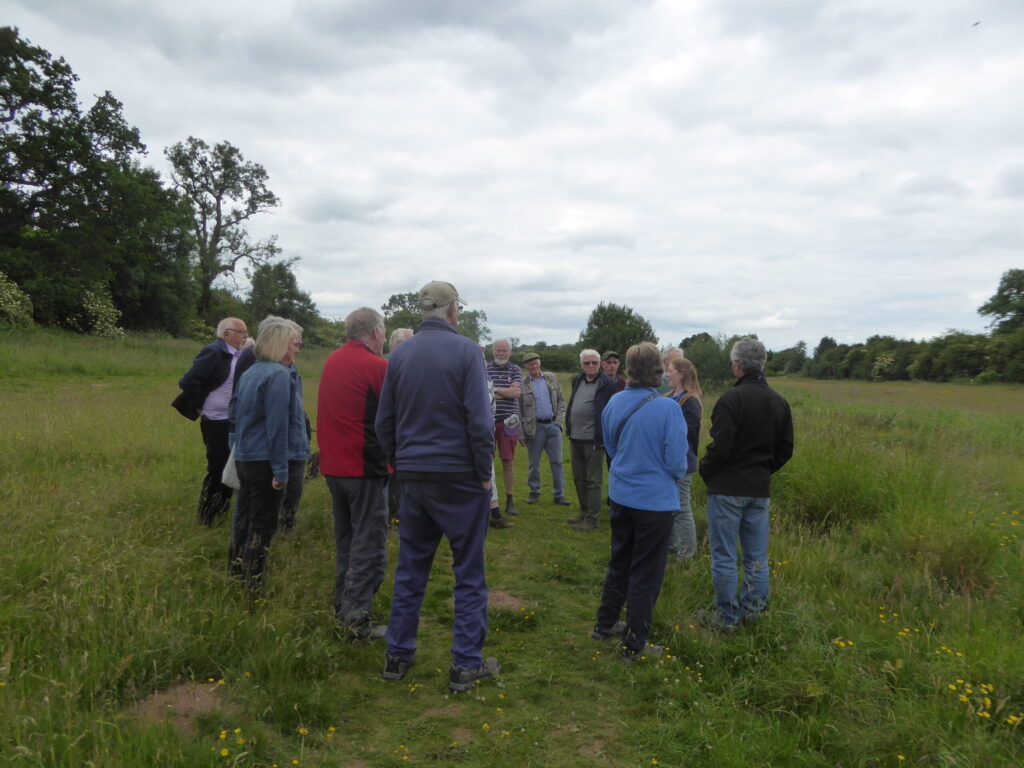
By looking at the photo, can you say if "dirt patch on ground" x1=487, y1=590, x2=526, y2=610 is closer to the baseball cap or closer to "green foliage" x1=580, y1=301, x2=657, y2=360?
the baseball cap

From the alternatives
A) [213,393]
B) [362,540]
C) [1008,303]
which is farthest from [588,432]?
[1008,303]

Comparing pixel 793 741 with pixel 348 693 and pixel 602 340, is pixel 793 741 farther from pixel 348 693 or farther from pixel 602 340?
pixel 602 340

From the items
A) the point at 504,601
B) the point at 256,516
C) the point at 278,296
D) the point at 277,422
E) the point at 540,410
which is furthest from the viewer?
the point at 278,296

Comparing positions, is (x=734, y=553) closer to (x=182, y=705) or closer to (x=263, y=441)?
(x=263, y=441)

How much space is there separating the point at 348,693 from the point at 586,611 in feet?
6.79

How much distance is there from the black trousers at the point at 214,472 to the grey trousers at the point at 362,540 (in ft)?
6.41

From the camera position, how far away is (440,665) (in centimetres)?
380

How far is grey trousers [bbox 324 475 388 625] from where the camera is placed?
13.0 feet

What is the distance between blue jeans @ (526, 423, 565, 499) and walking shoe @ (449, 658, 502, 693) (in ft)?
15.3

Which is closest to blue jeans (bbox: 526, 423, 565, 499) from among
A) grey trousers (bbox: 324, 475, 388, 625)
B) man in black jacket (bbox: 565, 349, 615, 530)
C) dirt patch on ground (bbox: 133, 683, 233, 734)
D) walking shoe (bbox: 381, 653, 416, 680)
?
man in black jacket (bbox: 565, 349, 615, 530)

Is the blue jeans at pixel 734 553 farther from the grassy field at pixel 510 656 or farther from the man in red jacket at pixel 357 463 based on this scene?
the man in red jacket at pixel 357 463

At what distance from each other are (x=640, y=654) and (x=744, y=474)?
1397 mm

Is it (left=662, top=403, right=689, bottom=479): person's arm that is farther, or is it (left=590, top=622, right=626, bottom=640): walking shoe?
(left=590, top=622, right=626, bottom=640): walking shoe

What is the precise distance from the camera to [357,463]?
154 inches
